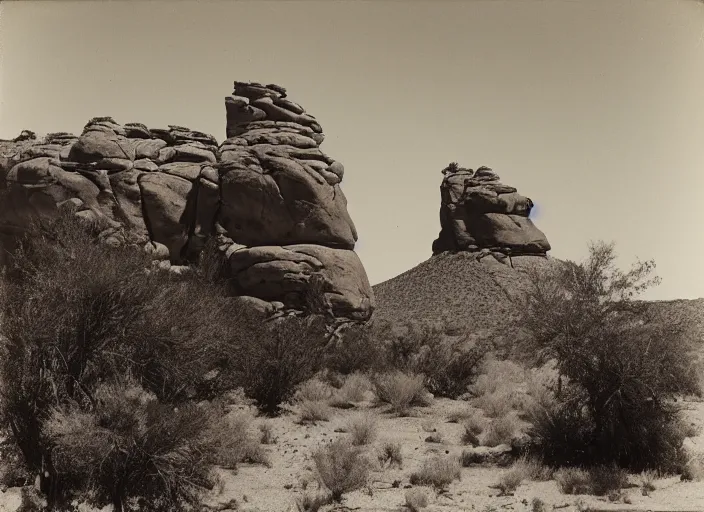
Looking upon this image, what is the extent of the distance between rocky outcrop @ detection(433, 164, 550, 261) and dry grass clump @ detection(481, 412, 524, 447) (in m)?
34.6

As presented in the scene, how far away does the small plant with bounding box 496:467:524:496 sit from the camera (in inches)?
433

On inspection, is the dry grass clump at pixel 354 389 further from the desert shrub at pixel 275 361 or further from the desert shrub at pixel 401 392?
the desert shrub at pixel 275 361

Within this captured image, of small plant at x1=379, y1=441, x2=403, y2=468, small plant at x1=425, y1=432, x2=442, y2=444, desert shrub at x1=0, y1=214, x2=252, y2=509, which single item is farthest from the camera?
small plant at x1=425, y1=432, x2=442, y2=444

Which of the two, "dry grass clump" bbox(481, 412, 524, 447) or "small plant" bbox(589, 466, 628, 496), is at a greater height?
"dry grass clump" bbox(481, 412, 524, 447)

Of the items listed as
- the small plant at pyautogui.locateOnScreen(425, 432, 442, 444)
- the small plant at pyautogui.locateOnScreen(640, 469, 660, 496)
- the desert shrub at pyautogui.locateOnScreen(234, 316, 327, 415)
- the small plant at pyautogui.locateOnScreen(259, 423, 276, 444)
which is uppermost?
the desert shrub at pyautogui.locateOnScreen(234, 316, 327, 415)

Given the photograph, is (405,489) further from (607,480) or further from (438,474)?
(607,480)

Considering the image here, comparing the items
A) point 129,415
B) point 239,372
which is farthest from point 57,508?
point 239,372

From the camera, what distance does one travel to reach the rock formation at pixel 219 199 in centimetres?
2291

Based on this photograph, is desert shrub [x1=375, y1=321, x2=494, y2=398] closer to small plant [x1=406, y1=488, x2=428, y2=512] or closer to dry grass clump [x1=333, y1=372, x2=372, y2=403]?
dry grass clump [x1=333, y1=372, x2=372, y2=403]

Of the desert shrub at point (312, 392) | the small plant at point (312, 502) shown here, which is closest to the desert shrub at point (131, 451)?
the small plant at point (312, 502)

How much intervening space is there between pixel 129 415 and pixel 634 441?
9261 millimetres

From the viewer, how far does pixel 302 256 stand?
78.2 ft

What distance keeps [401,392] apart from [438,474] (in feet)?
20.4

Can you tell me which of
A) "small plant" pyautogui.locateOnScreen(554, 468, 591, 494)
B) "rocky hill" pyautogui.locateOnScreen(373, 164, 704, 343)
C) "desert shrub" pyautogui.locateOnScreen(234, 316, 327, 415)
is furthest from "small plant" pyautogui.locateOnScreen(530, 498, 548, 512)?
"rocky hill" pyautogui.locateOnScreen(373, 164, 704, 343)
